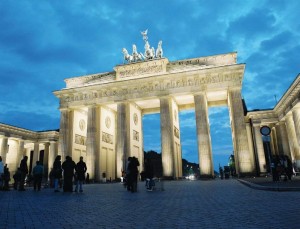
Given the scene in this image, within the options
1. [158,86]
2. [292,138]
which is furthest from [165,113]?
[292,138]

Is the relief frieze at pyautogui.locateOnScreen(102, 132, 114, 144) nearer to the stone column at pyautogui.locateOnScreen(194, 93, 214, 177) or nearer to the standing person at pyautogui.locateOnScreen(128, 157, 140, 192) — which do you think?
the stone column at pyautogui.locateOnScreen(194, 93, 214, 177)

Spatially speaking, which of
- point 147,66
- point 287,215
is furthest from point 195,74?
point 287,215

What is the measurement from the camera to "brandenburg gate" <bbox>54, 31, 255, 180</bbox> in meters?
31.3

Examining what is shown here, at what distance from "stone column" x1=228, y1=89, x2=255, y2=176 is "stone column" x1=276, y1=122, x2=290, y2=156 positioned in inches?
354

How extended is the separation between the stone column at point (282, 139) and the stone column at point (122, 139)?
21.6 meters

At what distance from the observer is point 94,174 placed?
3425 cm

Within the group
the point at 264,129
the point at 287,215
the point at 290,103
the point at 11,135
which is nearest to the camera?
the point at 287,215

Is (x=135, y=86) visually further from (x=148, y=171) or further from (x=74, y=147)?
(x=148, y=171)

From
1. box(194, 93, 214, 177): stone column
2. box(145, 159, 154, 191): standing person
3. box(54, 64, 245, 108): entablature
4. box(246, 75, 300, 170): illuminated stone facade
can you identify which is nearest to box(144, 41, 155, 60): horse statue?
box(54, 64, 245, 108): entablature

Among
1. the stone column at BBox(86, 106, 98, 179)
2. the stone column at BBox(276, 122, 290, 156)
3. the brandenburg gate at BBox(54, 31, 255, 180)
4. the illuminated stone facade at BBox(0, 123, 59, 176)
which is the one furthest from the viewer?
the illuminated stone facade at BBox(0, 123, 59, 176)

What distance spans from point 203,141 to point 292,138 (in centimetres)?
1255

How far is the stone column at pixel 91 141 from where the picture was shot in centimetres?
3456

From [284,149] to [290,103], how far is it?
882cm

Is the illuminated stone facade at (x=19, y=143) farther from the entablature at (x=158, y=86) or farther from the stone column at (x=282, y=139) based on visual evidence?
the stone column at (x=282, y=139)
